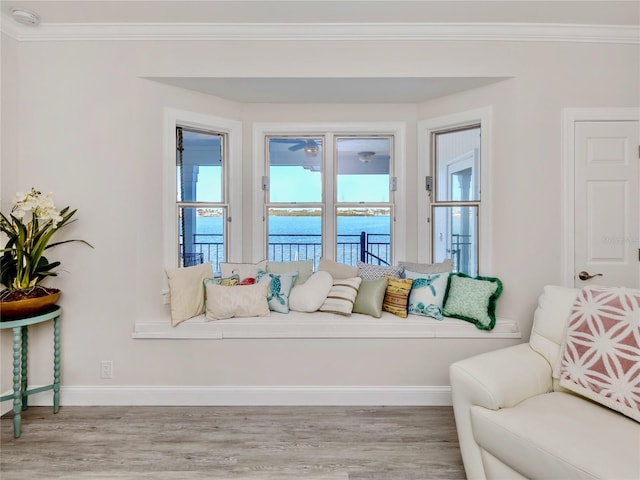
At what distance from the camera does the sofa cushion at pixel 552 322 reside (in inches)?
72.1

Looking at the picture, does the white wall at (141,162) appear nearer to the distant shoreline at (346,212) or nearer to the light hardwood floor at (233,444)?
the light hardwood floor at (233,444)

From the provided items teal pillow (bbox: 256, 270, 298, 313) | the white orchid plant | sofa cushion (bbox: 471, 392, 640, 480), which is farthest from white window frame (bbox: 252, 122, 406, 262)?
sofa cushion (bbox: 471, 392, 640, 480)

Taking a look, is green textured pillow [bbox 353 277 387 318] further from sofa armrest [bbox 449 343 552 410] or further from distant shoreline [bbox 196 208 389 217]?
sofa armrest [bbox 449 343 552 410]

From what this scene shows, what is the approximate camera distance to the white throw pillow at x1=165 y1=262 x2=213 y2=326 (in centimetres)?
240

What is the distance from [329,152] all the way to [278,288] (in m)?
1.30

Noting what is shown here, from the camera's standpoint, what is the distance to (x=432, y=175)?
291 centimetres

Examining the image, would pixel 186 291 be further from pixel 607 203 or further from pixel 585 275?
pixel 607 203

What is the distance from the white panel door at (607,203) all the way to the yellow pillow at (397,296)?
1214mm

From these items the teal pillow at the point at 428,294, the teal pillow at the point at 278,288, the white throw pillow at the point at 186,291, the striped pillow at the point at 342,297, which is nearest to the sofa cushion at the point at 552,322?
the teal pillow at the point at 428,294

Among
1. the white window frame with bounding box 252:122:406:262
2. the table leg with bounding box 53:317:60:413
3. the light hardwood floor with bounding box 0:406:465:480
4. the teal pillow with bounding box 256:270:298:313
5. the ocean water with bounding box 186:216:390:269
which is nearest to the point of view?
the light hardwood floor with bounding box 0:406:465:480

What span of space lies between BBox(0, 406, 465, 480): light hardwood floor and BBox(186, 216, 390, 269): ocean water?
4.16 ft

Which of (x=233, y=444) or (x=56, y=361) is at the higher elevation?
(x=56, y=361)

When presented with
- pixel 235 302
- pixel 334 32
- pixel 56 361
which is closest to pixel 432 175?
pixel 334 32

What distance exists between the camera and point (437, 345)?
7.92 ft
